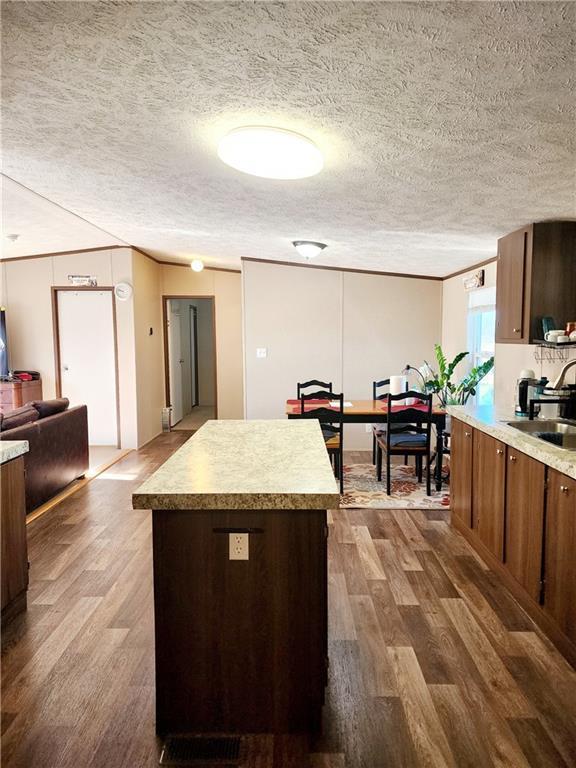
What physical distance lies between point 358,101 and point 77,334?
563 centimetres

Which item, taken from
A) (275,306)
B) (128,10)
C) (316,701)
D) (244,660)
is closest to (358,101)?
(128,10)

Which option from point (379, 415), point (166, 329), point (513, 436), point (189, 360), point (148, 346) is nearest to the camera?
point (513, 436)

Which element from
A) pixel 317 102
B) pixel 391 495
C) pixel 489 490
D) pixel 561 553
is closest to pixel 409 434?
pixel 391 495

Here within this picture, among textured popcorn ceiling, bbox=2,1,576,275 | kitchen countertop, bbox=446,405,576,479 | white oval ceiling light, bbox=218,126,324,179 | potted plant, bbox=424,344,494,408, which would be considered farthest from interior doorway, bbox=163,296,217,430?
white oval ceiling light, bbox=218,126,324,179

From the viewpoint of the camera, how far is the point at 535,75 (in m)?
1.53

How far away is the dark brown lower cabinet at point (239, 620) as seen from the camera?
1619 mm

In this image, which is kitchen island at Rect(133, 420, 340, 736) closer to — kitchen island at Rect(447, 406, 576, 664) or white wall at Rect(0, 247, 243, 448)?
kitchen island at Rect(447, 406, 576, 664)

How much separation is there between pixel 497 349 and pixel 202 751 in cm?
394

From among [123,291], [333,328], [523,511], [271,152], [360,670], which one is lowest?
[360,670]

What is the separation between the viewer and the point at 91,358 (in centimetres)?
650

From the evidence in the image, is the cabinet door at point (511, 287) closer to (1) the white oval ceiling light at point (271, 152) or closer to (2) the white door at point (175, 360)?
(1) the white oval ceiling light at point (271, 152)

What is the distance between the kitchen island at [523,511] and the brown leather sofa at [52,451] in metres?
3.30

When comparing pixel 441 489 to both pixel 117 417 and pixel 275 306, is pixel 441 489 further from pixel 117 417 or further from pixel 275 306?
pixel 117 417

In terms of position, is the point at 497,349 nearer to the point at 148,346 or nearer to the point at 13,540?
the point at 13,540
